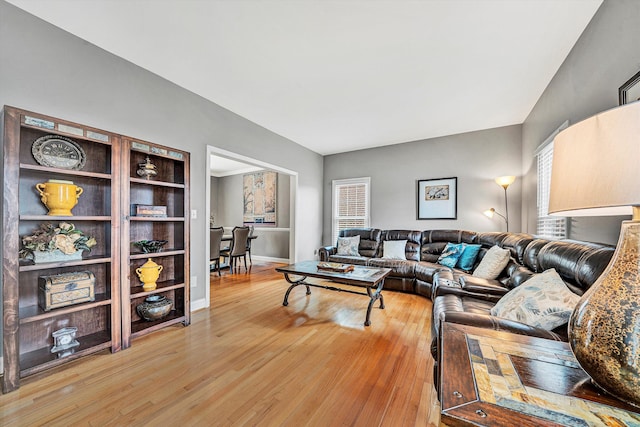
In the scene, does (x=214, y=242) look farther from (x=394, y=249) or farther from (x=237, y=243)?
(x=394, y=249)

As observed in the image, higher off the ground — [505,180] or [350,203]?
[505,180]

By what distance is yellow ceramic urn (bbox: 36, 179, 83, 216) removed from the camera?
1.89 metres

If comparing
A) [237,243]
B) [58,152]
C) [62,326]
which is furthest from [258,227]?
[58,152]

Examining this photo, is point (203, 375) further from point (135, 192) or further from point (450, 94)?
point (450, 94)

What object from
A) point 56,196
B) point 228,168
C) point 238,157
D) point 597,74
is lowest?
point 56,196

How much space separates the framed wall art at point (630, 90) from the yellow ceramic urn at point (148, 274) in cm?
384

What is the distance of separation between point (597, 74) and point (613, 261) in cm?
214

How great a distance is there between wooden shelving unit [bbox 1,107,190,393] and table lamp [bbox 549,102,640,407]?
2888mm

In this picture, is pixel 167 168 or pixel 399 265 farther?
pixel 399 265

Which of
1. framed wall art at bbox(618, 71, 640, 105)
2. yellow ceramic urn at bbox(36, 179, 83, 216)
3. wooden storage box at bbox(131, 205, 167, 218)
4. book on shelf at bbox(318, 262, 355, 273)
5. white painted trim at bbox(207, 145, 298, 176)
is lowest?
book on shelf at bbox(318, 262, 355, 273)

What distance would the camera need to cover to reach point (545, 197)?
3.13m

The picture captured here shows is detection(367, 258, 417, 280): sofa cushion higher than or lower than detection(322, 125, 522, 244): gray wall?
lower

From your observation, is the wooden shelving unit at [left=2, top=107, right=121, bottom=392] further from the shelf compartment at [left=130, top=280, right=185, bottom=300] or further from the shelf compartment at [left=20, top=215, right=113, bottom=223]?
the shelf compartment at [left=130, top=280, right=185, bottom=300]

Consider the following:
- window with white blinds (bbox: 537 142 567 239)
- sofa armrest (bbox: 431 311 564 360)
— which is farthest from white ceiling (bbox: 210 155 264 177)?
sofa armrest (bbox: 431 311 564 360)
